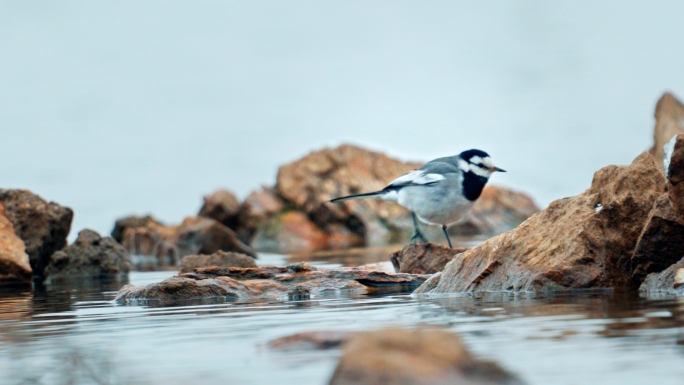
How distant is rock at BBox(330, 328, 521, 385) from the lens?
3.03 m

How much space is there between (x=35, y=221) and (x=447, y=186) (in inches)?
255

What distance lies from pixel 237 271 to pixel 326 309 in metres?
2.66

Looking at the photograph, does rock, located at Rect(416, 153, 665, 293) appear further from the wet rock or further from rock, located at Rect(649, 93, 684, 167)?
rock, located at Rect(649, 93, 684, 167)

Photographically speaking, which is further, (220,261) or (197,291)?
(220,261)

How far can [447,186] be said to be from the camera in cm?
1172

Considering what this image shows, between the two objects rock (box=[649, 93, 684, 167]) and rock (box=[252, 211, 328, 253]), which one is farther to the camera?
rock (box=[252, 211, 328, 253])

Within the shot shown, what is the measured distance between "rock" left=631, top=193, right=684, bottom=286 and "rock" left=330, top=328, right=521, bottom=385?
3736mm

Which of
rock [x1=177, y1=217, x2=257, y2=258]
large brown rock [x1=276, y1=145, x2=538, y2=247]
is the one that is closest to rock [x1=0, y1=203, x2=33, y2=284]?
rock [x1=177, y1=217, x2=257, y2=258]

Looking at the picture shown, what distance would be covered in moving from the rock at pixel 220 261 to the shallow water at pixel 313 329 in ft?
10.3

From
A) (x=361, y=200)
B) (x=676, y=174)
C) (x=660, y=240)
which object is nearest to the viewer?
(x=676, y=174)

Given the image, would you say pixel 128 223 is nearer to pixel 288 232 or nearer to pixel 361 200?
pixel 288 232

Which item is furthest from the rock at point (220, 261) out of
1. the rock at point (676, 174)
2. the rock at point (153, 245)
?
the rock at point (153, 245)

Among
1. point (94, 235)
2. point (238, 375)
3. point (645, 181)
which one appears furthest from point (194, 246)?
point (238, 375)

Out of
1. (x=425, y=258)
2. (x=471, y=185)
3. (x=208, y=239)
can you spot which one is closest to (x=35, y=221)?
(x=208, y=239)
